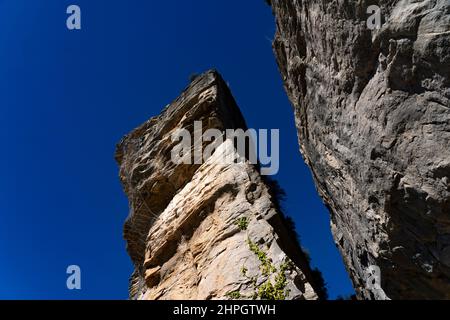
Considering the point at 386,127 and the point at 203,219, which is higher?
the point at 203,219

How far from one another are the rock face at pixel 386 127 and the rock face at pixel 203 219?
222cm

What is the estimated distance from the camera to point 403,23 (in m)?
5.57

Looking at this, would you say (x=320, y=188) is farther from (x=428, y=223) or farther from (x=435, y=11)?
(x=435, y=11)

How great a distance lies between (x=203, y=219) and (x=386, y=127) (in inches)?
296

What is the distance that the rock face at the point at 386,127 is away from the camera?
553 centimetres

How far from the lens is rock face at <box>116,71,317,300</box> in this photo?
9.70m

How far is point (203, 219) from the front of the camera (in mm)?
12664

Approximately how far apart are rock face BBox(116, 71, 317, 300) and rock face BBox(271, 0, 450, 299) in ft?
7.29

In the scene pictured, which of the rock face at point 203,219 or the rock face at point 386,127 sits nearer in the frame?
the rock face at point 386,127

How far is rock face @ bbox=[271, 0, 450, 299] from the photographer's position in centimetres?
553

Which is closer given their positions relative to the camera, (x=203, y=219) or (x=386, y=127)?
(x=386, y=127)

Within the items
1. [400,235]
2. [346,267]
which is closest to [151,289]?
[346,267]

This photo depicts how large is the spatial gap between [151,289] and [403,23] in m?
11.8

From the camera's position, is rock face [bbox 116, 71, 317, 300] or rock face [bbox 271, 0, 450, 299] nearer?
rock face [bbox 271, 0, 450, 299]
